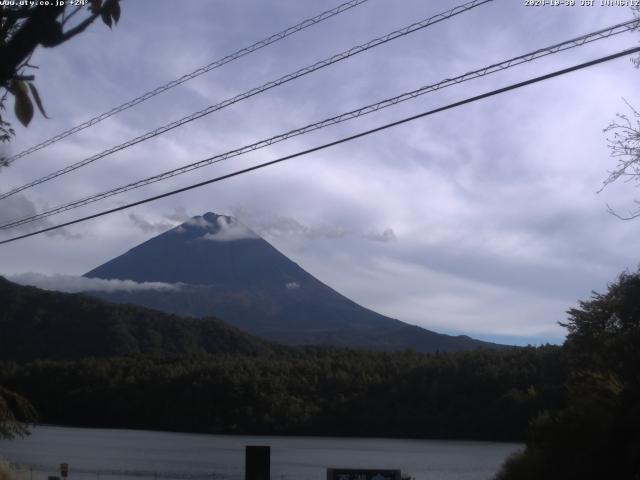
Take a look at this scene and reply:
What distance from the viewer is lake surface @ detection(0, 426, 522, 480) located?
1388 inches

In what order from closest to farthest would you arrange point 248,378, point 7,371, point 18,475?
point 18,475 → point 7,371 → point 248,378

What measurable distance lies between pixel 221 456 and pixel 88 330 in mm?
44590

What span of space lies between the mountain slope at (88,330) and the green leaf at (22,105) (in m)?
75.1

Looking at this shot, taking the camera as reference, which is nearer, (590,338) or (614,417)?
(614,417)

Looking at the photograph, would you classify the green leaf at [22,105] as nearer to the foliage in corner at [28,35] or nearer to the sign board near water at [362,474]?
the foliage in corner at [28,35]

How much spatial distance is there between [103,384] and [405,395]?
24867 millimetres

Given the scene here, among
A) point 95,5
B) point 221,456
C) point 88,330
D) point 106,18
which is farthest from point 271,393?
point 106,18

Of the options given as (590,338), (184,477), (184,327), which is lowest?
(184,477)

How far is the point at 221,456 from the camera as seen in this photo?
45.3 m

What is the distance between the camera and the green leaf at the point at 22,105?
4.76 metres

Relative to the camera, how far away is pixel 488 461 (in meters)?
40.5

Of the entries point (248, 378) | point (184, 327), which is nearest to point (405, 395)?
point (248, 378)

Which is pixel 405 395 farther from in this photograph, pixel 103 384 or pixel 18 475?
pixel 18 475

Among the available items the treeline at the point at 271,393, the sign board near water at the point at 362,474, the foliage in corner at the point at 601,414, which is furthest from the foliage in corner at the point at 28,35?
the treeline at the point at 271,393
